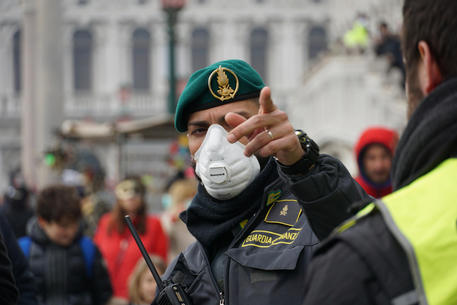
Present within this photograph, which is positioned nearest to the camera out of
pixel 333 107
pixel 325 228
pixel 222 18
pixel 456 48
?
pixel 456 48

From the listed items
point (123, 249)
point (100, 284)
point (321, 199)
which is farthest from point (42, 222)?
point (321, 199)

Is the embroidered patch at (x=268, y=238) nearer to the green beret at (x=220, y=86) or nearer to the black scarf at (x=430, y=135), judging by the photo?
the green beret at (x=220, y=86)

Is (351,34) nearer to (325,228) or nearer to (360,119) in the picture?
(360,119)

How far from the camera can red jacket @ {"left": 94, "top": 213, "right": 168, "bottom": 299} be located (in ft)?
19.2

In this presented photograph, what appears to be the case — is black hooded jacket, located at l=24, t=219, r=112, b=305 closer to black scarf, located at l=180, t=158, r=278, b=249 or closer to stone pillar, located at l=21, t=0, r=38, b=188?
black scarf, located at l=180, t=158, r=278, b=249

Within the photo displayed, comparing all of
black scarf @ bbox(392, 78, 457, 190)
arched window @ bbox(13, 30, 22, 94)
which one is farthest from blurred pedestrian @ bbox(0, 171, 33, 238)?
arched window @ bbox(13, 30, 22, 94)

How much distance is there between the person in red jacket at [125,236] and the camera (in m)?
5.88

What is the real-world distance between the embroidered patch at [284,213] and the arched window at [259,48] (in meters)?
46.3

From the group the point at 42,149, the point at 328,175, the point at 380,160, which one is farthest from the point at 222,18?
the point at 328,175

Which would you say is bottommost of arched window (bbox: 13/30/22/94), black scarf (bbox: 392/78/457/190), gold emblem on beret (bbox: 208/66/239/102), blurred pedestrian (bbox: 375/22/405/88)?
black scarf (bbox: 392/78/457/190)

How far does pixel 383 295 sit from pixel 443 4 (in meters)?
0.59

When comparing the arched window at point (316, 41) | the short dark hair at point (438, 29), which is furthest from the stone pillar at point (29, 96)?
the arched window at point (316, 41)

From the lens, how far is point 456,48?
145 centimetres

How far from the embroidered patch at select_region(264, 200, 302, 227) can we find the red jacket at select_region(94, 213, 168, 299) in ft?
11.8
